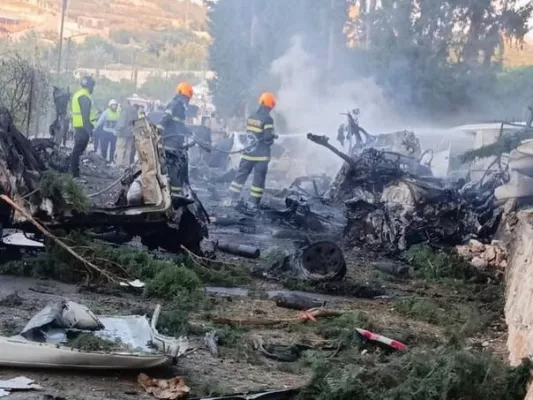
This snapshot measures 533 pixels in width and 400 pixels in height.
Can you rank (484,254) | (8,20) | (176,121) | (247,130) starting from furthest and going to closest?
(8,20)
(247,130)
(176,121)
(484,254)

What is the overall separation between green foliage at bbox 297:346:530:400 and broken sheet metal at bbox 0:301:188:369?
1.11m

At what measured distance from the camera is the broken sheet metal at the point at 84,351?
5.09 meters

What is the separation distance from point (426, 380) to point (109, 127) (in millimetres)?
20327

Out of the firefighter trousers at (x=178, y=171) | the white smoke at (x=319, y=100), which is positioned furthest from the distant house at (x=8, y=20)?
the firefighter trousers at (x=178, y=171)

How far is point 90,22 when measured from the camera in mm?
74250

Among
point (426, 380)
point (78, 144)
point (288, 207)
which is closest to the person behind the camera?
point (426, 380)

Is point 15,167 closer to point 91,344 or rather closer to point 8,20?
point 91,344

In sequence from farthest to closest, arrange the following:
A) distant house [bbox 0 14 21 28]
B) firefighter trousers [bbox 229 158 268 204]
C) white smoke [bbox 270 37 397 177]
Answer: distant house [bbox 0 14 21 28], white smoke [bbox 270 37 397 177], firefighter trousers [bbox 229 158 268 204]

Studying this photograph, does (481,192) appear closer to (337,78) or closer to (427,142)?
(427,142)

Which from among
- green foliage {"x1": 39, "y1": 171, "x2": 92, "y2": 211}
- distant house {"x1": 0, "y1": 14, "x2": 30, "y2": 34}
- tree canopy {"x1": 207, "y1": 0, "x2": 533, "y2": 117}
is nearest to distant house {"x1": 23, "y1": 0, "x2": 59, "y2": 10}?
distant house {"x1": 0, "y1": 14, "x2": 30, "y2": 34}

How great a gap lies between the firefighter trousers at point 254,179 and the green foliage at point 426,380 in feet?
32.3

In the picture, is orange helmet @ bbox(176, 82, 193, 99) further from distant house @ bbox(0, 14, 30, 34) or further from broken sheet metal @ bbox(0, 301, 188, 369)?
distant house @ bbox(0, 14, 30, 34)

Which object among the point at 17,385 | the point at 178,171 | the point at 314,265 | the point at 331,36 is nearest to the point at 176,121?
the point at 178,171

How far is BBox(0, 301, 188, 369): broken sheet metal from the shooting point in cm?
509
